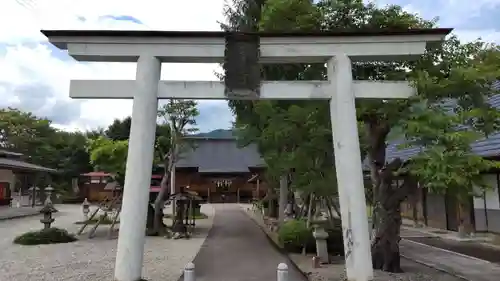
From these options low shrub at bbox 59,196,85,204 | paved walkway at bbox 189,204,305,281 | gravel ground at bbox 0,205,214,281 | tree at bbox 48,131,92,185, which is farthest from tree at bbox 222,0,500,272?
tree at bbox 48,131,92,185

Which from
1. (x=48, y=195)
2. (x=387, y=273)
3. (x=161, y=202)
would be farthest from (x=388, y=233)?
(x=48, y=195)

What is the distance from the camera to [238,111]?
59.5 ft

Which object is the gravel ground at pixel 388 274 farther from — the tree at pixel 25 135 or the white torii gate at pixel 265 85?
the tree at pixel 25 135

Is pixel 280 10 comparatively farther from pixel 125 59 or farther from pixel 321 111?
pixel 125 59

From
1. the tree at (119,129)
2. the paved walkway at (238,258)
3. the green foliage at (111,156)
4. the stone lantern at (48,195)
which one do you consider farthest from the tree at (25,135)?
the paved walkway at (238,258)

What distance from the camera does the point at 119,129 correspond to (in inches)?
1914

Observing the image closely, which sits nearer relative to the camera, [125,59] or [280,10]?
[125,59]

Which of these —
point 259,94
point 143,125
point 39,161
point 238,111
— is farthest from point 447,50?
point 39,161

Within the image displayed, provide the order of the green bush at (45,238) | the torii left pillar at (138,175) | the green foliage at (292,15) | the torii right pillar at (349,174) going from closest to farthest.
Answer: the torii left pillar at (138,175)
the torii right pillar at (349,174)
the green foliage at (292,15)
the green bush at (45,238)

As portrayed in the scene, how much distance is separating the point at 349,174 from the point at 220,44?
3.38 meters

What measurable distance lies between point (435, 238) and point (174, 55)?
47.1ft

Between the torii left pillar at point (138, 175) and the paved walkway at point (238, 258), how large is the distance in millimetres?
2755

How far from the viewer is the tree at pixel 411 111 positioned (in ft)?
22.1

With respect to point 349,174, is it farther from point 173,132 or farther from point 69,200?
point 69,200
